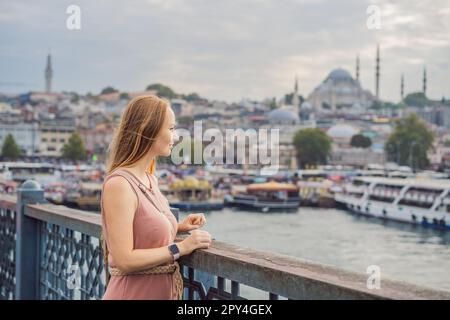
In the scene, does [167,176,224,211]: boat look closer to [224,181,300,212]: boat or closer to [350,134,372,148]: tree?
[224,181,300,212]: boat

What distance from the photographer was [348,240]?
616 inches

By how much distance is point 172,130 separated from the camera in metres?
1.16

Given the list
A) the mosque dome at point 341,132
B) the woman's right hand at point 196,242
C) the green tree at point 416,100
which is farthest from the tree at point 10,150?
the green tree at point 416,100

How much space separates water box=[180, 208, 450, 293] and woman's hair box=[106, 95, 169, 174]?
8013 mm

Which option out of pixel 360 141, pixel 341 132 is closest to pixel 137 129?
pixel 360 141

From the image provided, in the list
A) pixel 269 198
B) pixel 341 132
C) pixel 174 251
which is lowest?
pixel 269 198

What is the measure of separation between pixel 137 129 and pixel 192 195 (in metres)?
22.6

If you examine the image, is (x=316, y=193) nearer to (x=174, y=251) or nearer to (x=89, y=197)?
(x=89, y=197)

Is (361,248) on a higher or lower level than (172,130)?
lower

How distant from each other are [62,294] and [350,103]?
64406 mm

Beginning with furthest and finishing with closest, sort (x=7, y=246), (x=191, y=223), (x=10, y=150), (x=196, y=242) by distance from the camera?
(x=10, y=150), (x=7, y=246), (x=191, y=223), (x=196, y=242)

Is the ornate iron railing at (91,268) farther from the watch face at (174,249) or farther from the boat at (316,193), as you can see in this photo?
the boat at (316,193)
